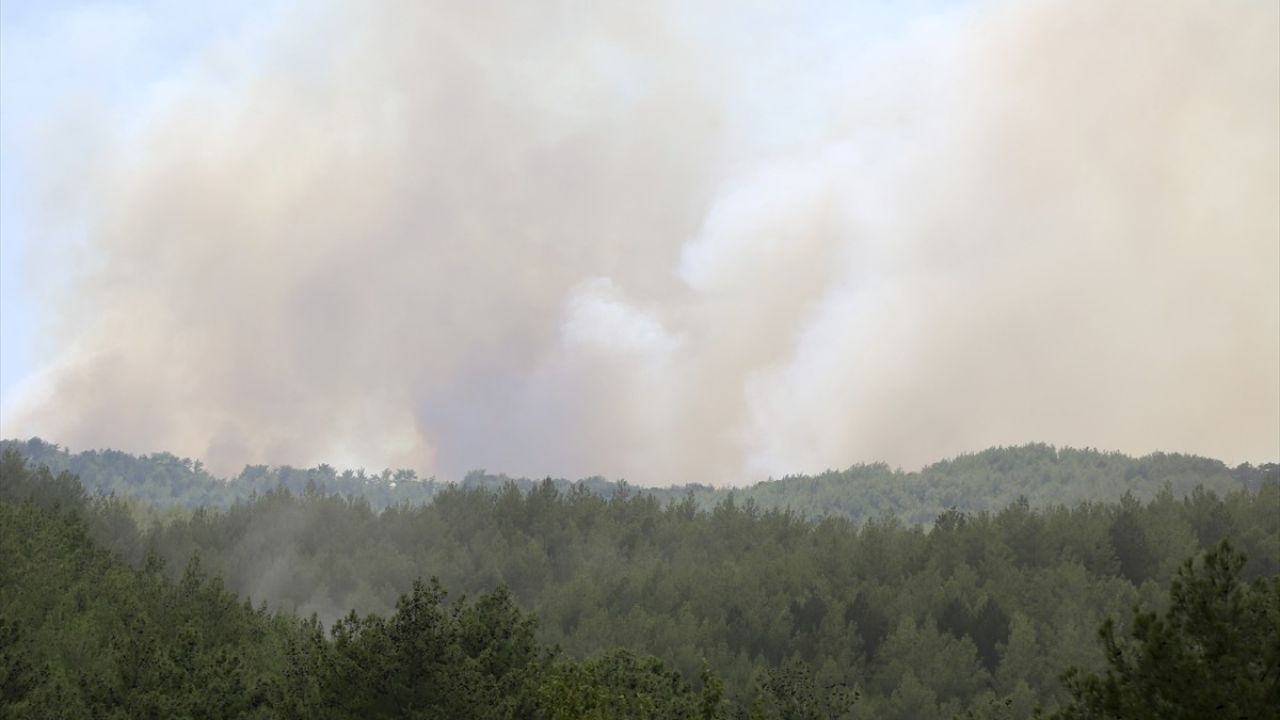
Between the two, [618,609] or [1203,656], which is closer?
[1203,656]

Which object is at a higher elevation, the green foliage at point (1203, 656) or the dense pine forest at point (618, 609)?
the dense pine forest at point (618, 609)

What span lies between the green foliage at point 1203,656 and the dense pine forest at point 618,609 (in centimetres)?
4

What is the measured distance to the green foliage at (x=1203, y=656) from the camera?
22750 mm

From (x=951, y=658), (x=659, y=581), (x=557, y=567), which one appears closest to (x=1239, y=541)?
(x=951, y=658)

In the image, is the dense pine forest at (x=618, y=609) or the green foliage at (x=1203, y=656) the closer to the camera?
the green foliage at (x=1203, y=656)

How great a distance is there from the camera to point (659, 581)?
121 m

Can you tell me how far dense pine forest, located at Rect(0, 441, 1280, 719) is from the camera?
102 feet

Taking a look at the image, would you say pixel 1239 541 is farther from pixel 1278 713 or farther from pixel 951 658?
pixel 1278 713

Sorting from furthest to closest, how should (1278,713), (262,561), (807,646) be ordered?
(262,561) → (807,646) → (1278,713)

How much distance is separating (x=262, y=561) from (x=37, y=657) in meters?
85.1

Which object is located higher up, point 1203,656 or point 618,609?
point 618,609

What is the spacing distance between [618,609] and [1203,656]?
9267 cm

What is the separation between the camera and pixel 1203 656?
920 inches

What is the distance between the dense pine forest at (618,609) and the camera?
31.0 meters
